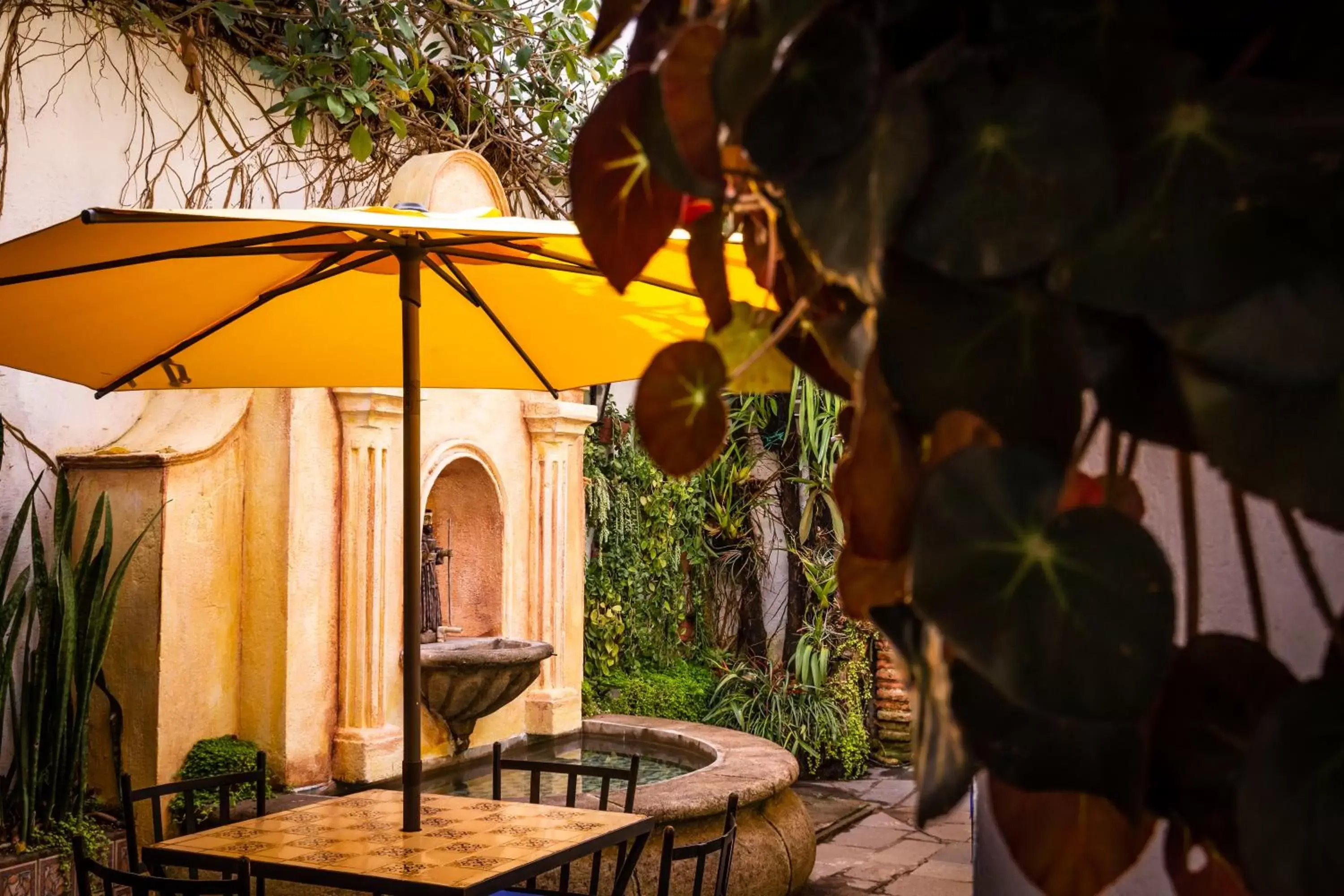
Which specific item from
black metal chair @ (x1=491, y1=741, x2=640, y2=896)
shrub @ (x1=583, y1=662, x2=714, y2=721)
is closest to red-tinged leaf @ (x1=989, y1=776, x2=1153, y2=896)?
black metal chair @ (x1=491, y1=741, x2=640, y2=896)

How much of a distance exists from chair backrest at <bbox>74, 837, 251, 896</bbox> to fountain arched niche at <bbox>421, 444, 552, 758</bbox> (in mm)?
3214

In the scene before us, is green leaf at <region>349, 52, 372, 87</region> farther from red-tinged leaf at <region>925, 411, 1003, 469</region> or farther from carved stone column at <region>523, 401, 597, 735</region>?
red-tinged leaf at <region>925, 411, 1003, 469</region>

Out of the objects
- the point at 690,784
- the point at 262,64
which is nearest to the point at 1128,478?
the point at 690,784

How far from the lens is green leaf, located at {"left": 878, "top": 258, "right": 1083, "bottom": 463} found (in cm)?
32

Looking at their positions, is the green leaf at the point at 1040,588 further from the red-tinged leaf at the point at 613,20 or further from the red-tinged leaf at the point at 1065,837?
the red-tinged leaf at the point at 613,20

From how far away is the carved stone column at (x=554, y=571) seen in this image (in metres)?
7.16

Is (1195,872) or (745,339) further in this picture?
(745,339)

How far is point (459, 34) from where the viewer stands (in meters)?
7.51

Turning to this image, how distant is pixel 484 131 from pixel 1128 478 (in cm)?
779

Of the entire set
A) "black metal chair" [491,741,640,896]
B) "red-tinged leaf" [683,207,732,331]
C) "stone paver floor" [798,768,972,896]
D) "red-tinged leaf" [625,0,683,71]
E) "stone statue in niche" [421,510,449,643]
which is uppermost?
"red-tinged leaf" [625,0,683,71]

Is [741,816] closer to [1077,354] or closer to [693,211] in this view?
[693,211]

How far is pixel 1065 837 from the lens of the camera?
351mm

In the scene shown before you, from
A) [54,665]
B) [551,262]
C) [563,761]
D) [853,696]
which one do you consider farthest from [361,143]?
[853,696]

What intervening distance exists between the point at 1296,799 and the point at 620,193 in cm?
30
